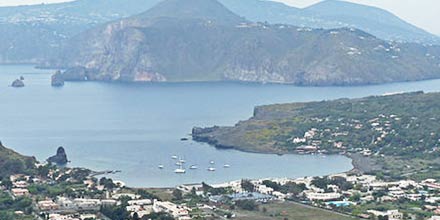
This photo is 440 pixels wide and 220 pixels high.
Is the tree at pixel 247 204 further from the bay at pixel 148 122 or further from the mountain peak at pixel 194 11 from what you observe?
the mountain peak at pixel 194 11

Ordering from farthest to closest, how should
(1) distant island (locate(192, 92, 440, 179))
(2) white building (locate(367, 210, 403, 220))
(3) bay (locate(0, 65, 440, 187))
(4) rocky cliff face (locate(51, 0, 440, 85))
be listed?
(4) rocky cliff face (locate(51, 0, 440, 85)) → (1) distant island (locate(192, 92, 440, 179)) → (3) bay (locate(0, 65, 440, 187)) → (2) white building (locate(367, 210, 403, 220))

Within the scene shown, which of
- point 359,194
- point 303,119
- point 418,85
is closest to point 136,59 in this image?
point 418,85

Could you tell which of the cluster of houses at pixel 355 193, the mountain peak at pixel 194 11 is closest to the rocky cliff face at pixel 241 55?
the mountain peak at pixel 194 11

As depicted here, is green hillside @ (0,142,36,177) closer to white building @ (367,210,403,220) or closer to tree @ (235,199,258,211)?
tree @ (235,199,258,211)

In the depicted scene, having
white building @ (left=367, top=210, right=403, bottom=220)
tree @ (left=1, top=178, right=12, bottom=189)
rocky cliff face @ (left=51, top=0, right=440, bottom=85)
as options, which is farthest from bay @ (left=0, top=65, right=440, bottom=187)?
white building @ (left=367, top=210, right=403, bottom=220)

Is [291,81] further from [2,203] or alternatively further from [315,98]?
[2,203]

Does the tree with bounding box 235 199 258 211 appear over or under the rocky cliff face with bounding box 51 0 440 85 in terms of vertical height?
under
